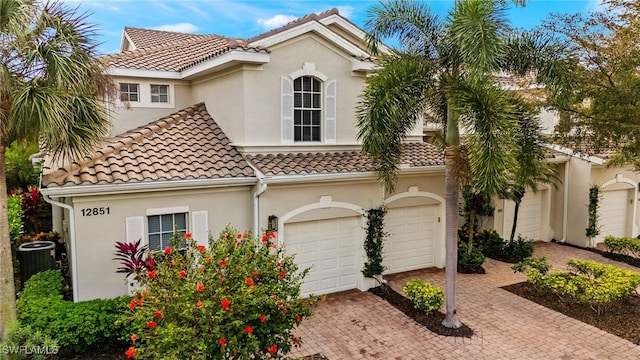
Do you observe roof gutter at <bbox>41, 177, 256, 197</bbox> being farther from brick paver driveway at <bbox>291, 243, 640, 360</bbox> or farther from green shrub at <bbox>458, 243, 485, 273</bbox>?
green shrub at <bbox>458, 243, 485, 273</bbox>

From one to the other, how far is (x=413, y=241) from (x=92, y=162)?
32.0ft

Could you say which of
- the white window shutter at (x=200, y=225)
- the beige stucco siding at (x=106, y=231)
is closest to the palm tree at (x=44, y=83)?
Result: the beige stucco siding at (x=106, y=231)

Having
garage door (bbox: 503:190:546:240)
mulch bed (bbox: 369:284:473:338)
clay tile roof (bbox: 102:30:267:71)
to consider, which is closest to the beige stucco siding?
clay tile roof (bbox: 102:30:267:71)

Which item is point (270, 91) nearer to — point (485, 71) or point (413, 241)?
point (485, 71)

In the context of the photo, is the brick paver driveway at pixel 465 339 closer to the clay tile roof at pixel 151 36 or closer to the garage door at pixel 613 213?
the garage door at pixel 613 213

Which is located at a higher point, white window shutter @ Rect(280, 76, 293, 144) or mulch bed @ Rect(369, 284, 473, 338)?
white window shutter @ Rect(280, 76, 293, 144)

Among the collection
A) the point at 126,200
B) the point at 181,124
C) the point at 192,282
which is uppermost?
the point at 181,124

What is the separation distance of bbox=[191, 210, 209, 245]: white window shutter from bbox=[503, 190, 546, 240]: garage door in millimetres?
12484

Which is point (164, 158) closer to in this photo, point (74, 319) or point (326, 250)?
point (74, 319)

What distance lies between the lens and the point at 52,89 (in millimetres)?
7594

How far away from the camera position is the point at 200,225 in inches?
415

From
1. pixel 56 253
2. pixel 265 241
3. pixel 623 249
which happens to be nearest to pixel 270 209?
pixel 265 241

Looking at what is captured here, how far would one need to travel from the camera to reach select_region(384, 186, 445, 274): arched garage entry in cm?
1353

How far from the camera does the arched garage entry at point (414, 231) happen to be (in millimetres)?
13531
